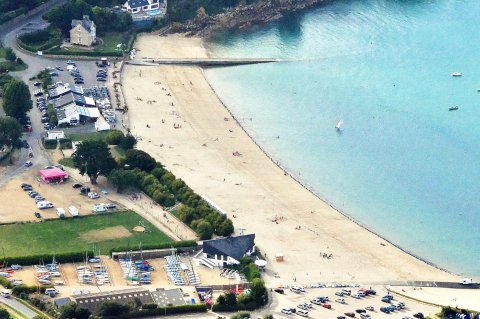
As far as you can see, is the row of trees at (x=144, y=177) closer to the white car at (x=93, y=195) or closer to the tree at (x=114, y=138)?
the white car at (x=93, y=195)

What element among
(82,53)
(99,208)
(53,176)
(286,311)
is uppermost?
(82,53)

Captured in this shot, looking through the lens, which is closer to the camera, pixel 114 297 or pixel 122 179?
pixel 114 297

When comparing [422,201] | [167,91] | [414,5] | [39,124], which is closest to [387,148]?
[422,201]

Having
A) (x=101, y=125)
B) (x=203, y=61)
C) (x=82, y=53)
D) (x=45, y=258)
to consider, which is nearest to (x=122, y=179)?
(x=45, y=258)

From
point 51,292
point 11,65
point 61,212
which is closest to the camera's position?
point 51,292

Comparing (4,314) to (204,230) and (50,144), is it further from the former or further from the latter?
(50,144)

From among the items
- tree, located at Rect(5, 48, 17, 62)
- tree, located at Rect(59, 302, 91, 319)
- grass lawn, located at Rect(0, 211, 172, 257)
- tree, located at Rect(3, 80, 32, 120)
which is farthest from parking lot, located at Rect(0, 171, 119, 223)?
tree, located at Rect(5, 48, 17, 62)

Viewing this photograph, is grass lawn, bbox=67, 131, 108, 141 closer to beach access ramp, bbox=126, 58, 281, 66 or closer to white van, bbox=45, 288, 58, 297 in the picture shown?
beach access ramp, bbox=126, 58, 281, 66

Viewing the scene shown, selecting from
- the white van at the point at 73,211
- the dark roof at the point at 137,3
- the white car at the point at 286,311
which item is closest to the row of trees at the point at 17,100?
the white van at the point at 73,211
